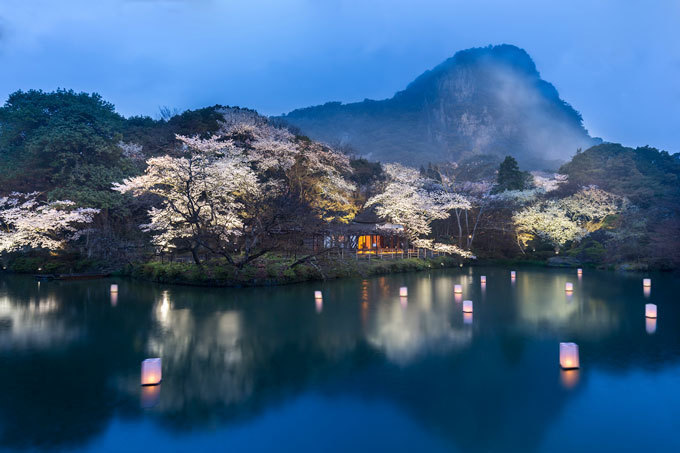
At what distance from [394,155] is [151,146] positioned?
41000 millimetres

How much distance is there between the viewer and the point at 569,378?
5.84m

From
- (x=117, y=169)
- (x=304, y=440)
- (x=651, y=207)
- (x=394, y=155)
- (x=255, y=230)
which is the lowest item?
(x=304, y=440)

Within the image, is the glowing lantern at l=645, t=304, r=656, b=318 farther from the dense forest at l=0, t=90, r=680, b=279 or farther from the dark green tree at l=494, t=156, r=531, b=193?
the dark green tree at l=494, t=156, r=531, b=193

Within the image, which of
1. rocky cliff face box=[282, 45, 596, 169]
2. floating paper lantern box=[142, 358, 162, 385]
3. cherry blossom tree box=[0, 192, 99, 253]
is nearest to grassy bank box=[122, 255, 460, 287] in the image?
cherry blossom tree box=[0, 192, 99, 253]

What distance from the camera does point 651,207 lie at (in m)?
24.5

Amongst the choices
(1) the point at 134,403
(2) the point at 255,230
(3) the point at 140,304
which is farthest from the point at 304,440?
(2) the point at 255,230

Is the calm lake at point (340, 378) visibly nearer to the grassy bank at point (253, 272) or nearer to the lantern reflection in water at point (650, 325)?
the lantern reflection in water at point (650, 325)

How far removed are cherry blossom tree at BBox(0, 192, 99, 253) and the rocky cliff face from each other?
153 feet

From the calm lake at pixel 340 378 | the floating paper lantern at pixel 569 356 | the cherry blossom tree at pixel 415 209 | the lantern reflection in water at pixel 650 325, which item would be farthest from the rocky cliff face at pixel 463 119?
the floating paper lantern at pixel 569 356

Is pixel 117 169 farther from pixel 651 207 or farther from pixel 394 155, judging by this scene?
pixel 394 155

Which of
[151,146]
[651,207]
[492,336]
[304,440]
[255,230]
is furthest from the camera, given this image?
[151,146]

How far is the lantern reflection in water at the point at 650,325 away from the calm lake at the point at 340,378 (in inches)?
3.1

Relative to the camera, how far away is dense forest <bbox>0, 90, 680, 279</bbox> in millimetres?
16609

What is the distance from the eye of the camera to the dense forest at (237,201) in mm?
16609
